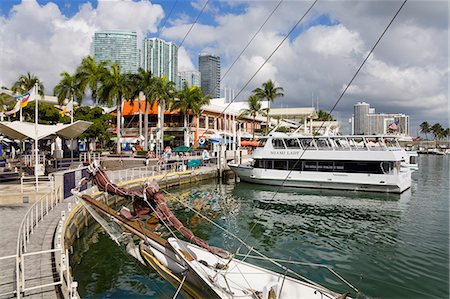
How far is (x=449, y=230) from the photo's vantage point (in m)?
15.8

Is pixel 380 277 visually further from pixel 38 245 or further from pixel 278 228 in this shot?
pixel 38 245

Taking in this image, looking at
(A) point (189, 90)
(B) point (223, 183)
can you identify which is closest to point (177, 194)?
(B) point (223, 183)

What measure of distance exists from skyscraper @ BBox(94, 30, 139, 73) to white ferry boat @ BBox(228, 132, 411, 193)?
30.0 meters

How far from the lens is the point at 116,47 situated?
5584 centimetres

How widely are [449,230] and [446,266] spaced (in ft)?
17.3

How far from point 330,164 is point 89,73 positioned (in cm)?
3388

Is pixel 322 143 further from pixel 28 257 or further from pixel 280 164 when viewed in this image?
pixel 28 257

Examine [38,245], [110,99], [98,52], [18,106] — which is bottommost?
[38,245]

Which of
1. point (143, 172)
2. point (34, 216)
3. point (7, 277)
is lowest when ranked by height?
point (7, 277)

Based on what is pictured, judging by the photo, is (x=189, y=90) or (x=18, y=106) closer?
(x=18, y=106)

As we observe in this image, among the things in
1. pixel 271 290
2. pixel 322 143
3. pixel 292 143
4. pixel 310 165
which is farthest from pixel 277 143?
pixel 271 290

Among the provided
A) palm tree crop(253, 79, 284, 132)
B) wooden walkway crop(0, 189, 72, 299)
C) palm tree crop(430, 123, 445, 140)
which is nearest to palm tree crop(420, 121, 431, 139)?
palm tree crop(430, 123, 445, 140)

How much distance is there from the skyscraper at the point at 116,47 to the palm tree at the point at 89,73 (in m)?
5.88

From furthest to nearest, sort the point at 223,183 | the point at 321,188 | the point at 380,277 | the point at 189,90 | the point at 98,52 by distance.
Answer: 1. the point at 98,52
2. the point at 189,90
3. the point at 223,183
4. the point at 321,188
5. the point at 380,277
